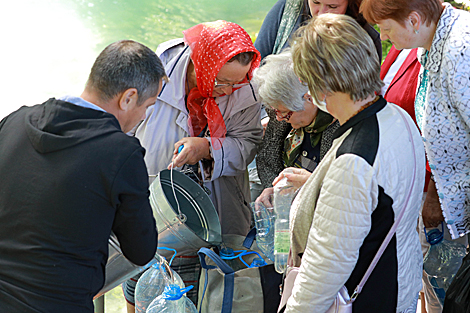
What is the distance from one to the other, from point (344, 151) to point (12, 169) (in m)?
0.92

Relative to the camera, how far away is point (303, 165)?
1.88 metres

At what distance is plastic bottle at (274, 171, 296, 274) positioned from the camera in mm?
1614

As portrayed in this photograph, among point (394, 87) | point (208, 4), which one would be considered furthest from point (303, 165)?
point (208, 4)

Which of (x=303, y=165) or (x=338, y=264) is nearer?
(x=338, y=264)

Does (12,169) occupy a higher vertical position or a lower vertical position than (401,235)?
higher

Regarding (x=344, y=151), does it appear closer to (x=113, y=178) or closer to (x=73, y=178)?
(x=113, y=178)

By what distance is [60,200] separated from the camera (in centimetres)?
113

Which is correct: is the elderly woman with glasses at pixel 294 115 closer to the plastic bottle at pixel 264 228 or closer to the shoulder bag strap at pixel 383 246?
the plastic bottle at pixel 264 228

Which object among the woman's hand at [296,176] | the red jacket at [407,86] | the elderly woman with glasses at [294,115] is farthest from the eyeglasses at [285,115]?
the red jacket at [407,86]

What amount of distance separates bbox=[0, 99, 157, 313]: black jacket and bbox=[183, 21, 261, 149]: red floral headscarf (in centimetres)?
83

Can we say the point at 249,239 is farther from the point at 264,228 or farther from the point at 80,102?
the point at 80,102

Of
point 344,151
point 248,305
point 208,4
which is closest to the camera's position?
point 344,151

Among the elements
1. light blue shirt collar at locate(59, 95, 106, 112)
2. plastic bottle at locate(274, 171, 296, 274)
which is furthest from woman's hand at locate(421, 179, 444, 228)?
light blue shirt collar at locate(59, 95, 106, 112)

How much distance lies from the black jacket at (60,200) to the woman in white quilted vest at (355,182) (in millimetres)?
530
